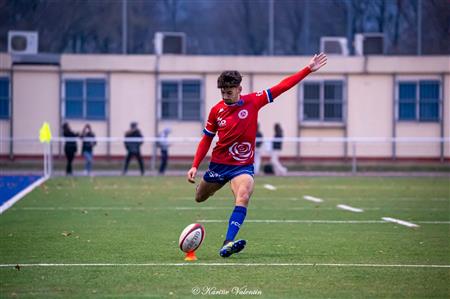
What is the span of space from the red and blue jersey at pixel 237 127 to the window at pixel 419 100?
31.1 metres

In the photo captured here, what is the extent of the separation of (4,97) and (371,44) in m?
15.6

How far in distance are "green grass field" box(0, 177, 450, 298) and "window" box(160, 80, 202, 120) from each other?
58.6 ft

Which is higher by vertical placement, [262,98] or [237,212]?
[262,98]

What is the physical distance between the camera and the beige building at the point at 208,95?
41844mm

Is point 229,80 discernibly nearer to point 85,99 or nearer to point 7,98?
point 85,99

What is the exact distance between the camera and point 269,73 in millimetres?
42000

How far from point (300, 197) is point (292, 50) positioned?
22.8 metres

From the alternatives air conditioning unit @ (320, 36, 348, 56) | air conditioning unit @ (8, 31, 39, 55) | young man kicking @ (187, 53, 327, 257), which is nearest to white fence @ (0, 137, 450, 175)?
air conditioning unit @ (320, 36, 348, 56)

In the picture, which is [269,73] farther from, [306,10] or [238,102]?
[238,102]

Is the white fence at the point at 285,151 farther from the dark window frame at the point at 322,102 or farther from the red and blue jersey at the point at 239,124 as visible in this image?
the red and blue jersey at the point at 239,124

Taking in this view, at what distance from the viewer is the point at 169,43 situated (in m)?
43.2

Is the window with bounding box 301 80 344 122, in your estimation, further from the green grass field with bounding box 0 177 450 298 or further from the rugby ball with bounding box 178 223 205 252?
the rugby ball with bounding box 178 223 205 252

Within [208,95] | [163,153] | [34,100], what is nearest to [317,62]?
[163,153]

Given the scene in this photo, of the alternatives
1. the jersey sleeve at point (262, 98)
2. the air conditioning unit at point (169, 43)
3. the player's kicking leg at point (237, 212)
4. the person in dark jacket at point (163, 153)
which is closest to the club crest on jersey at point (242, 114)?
the jersey sleeve at point (262, 98)
